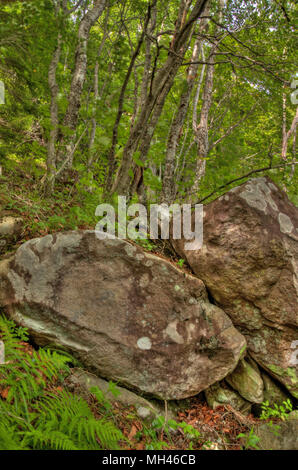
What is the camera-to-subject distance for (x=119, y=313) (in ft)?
10.2

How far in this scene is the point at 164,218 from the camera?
15.0 ft

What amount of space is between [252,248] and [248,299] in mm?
756

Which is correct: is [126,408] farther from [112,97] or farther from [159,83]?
[112,97]

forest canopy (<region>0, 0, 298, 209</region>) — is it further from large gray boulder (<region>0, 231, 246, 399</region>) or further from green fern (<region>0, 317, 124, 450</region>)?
green fern (<region>0, 317, 124, 450</region>)

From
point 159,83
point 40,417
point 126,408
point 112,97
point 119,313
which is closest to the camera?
point 40,417

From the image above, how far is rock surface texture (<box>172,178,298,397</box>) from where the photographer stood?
3686 millimetres

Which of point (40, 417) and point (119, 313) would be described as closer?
→ point (40, 417)

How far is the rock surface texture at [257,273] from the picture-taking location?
3.69 meters

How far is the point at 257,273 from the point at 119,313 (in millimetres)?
2023

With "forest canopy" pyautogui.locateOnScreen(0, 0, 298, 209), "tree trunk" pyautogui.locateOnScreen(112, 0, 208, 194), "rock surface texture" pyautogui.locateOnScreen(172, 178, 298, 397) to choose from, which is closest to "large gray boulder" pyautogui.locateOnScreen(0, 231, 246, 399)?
"rock surface texture" pyautogui.locateOnScreen(172, 178, 298, 397)

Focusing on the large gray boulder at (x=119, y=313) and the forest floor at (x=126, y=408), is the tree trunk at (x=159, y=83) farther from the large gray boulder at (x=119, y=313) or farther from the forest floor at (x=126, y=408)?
the large gray boulder at (x=119, y=313)

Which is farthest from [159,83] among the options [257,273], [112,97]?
[257,273]

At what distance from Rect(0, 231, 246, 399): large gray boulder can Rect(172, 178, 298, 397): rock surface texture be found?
461 millimetres

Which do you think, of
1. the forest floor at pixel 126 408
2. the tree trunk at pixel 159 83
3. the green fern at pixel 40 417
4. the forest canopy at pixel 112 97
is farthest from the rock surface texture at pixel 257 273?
the green fern at pixel 40 417
